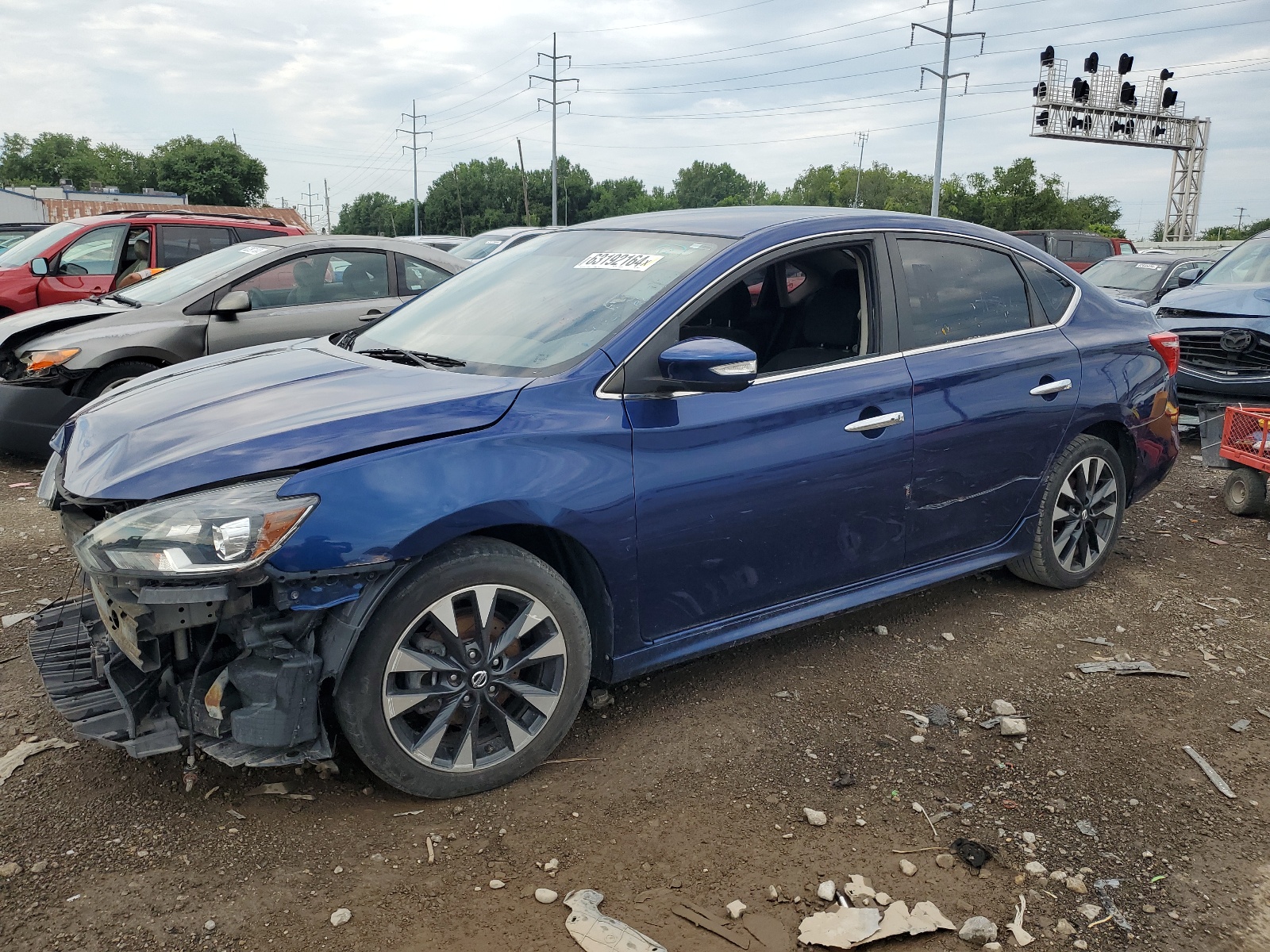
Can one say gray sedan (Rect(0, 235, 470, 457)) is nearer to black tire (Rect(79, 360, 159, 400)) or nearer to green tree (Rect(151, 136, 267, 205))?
black tire (Rect(79, 360, 159, 400))

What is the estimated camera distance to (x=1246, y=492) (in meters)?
6.38

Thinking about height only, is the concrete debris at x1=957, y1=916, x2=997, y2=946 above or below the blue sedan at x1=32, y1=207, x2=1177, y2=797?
below

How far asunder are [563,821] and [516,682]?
0.43 meters

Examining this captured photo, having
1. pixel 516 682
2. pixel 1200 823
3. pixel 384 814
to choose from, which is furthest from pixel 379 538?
pixel 1200 823

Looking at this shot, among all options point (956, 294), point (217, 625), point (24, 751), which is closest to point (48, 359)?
point (24, 751)

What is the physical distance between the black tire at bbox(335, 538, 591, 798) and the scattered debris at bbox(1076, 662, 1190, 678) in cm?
224

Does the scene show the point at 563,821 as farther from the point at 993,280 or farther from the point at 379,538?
the point at 993,280

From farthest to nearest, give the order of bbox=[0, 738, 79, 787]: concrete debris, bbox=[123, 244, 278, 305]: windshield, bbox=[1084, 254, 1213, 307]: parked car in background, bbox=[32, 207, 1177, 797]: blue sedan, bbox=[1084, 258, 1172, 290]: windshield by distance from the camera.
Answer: bbox=[1084, 258, 1172, 290]: windshield < bbox=[1084, 254, 1213, 307]: parked car in background < bbox=[123, 244, 278, 305]: windshield < bbox=[0, 738, 79, 787]: concrete debris < bbox=[32, 207, 1177, 797]: blue sedan

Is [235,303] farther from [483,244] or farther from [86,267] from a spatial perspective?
[483,244]

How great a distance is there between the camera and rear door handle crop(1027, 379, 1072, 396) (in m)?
4.33

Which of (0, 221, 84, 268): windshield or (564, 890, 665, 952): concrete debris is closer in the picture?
(564, 890, 665, 952): concrete debris

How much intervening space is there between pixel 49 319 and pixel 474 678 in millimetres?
5760

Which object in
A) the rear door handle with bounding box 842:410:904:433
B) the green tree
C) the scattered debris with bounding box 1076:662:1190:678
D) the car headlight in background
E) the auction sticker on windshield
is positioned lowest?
the scattered debris with bounding box 1076:662:1190:678

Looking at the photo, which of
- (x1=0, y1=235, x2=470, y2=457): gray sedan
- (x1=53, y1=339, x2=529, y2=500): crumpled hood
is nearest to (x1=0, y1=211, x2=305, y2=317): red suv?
(x1=0, y1=235, x2=470, y2=457): gray sedan
